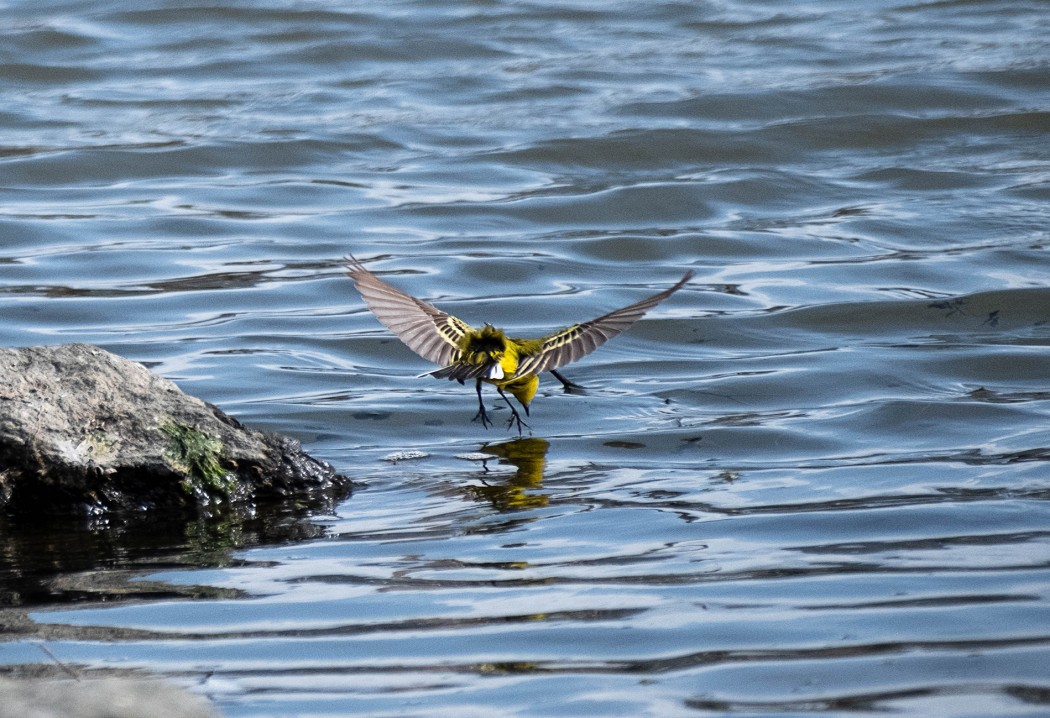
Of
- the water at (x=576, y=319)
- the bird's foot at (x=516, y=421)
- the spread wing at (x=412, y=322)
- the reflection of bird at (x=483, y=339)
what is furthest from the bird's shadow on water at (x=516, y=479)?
the spread wing at (x=412, y=322)

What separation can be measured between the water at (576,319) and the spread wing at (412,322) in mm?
401

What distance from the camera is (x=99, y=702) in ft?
9.21

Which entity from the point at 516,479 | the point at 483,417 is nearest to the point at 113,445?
the point at 516,479

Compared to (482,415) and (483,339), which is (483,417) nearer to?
(482,415)

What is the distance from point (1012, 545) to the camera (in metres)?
4.33

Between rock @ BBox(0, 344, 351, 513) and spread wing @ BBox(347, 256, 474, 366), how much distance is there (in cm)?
89

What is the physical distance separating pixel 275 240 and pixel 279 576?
5943 mm

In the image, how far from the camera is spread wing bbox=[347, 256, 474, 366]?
5.76 metres

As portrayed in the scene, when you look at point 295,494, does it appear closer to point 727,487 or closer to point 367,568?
point 367,568

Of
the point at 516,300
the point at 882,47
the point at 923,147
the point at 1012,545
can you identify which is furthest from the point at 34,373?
the point at 882,47

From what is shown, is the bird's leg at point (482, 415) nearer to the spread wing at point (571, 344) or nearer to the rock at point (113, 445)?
the spread wing at point (571, 344)

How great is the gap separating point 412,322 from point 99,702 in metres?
3.15

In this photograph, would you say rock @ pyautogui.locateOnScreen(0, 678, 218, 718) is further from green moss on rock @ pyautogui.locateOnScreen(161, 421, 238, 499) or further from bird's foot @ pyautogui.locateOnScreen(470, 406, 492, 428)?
bird's foot @ pyautogui.locateOnScreen(470, 406, 492, 428)

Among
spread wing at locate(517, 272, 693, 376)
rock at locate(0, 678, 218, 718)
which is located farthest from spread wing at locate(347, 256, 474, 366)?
rock at locate(0, 678, 218, 718)
